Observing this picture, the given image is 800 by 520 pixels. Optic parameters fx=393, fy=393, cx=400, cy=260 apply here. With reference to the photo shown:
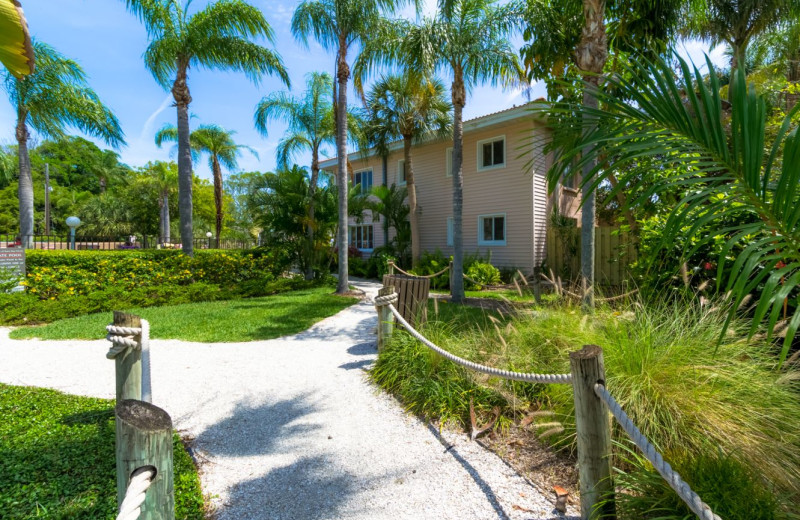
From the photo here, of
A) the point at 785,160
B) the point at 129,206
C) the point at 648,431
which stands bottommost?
the point at 648,431

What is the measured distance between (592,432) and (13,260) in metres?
12.2

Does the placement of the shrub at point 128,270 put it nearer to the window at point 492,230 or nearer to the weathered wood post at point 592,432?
the window at point 492,230

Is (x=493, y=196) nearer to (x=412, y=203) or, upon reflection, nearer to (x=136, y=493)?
(x=412, y=203)

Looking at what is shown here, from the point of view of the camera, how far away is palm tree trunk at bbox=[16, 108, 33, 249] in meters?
12.2

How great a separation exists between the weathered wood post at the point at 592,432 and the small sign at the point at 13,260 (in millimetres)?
11897

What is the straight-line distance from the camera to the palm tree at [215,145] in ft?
78.7

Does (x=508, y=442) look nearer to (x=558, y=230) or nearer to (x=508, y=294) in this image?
(x=508, y=294)

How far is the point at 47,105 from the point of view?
40.1 feet

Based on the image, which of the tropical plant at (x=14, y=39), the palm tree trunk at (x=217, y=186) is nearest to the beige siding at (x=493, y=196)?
the palm tree trunk at (x=217, y=186)

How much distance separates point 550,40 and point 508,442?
8.53 meters

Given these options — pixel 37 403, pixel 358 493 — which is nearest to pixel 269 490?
pixel 358 493

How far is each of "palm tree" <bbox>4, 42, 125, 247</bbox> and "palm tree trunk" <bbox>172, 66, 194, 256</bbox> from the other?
364cm

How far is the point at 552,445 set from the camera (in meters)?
3.03

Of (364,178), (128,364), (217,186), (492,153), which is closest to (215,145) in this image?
(217,186)
